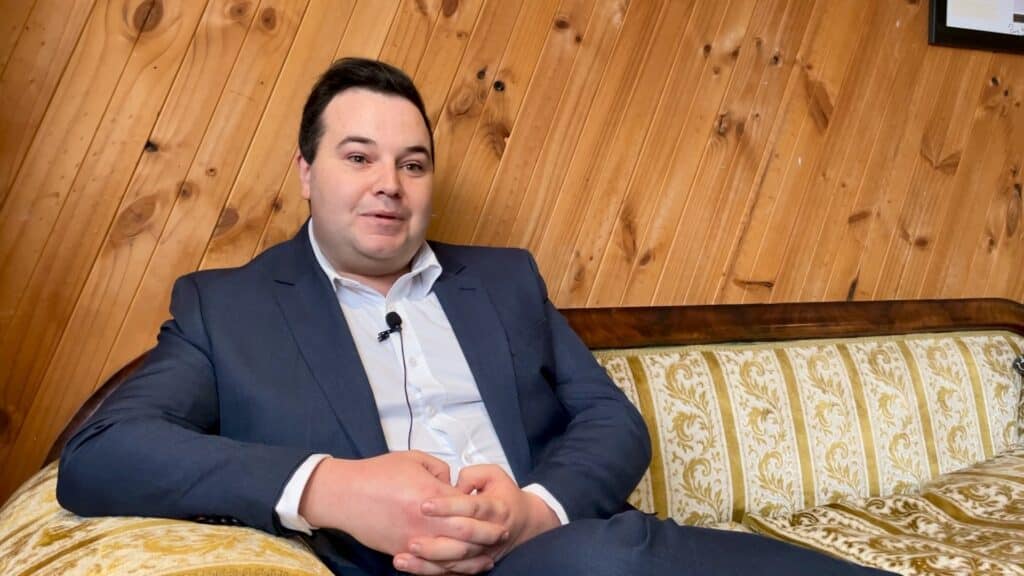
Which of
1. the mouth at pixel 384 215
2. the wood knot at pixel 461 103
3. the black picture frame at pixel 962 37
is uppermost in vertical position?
the black picture frame at pixel 962 37

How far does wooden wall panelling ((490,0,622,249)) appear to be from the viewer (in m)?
2.09

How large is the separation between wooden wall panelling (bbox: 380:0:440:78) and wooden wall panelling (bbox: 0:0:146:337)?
21.0 inches

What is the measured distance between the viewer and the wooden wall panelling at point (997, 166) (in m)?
2.72

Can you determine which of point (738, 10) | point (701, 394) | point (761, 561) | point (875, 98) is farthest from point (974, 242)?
point (761, 561)

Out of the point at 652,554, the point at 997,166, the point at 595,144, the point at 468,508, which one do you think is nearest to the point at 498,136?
the point at 595,144

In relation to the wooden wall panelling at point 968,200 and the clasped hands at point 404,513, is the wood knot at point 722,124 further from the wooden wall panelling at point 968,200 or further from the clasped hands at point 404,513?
the clasped hands at point 404,513

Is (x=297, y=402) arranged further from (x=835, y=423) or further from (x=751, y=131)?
(x=751, y=131)

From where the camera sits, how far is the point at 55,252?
167cm

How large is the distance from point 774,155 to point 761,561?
1555mm

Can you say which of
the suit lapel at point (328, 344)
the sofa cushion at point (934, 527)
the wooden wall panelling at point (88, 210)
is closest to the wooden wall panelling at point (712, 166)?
the sofa cushion at point (934, 527)

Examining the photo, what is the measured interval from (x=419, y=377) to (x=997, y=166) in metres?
2.19

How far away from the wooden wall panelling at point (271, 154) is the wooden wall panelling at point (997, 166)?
6.85 feet

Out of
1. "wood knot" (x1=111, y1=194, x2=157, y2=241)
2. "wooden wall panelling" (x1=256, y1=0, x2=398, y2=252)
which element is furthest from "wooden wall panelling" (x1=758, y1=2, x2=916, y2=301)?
"wood knot" (x1=111, y1=194, x2=157, y2=241)

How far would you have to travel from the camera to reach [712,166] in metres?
2.31
